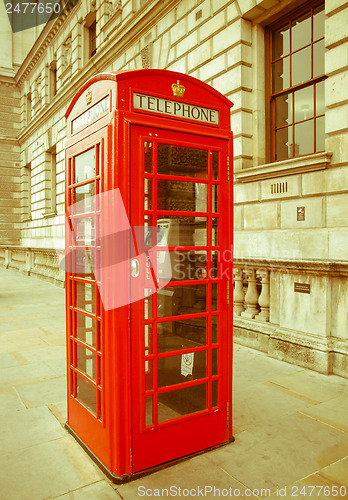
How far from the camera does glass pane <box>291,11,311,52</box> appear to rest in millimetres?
6531

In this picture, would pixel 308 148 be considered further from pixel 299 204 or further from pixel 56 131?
pixel 56 131

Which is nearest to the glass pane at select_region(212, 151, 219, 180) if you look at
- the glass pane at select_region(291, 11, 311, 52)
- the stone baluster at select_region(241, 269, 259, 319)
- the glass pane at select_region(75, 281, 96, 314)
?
the glass pane at select_region(75, 281, 96, 314)

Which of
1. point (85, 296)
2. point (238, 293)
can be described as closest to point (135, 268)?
point (85, 296)

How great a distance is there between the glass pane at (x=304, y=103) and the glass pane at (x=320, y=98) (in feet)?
0.30

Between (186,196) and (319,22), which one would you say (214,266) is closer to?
(186,196)

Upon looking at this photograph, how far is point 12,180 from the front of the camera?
2448cm

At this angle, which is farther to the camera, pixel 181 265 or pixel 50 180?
pixel 50 180

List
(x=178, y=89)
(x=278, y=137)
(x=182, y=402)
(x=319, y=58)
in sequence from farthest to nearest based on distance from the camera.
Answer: (x=278, y=137), (x=319, y=58), (x=182, y=402), (x=178, y=89)

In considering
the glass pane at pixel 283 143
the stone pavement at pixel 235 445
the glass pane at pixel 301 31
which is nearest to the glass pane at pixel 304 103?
the glass pane at pixel 283 143

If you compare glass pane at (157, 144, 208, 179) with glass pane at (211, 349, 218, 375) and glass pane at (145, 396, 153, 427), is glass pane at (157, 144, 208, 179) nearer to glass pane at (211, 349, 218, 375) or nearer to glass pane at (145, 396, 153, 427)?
glass pane at (211, 349, 218, 375)

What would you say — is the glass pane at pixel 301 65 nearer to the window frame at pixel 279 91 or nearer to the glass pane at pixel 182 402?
the window frame at pixel 279 91

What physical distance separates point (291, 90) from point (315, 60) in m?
0.63

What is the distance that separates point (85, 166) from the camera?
2.74 meters

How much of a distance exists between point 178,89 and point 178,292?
1.42 meters
